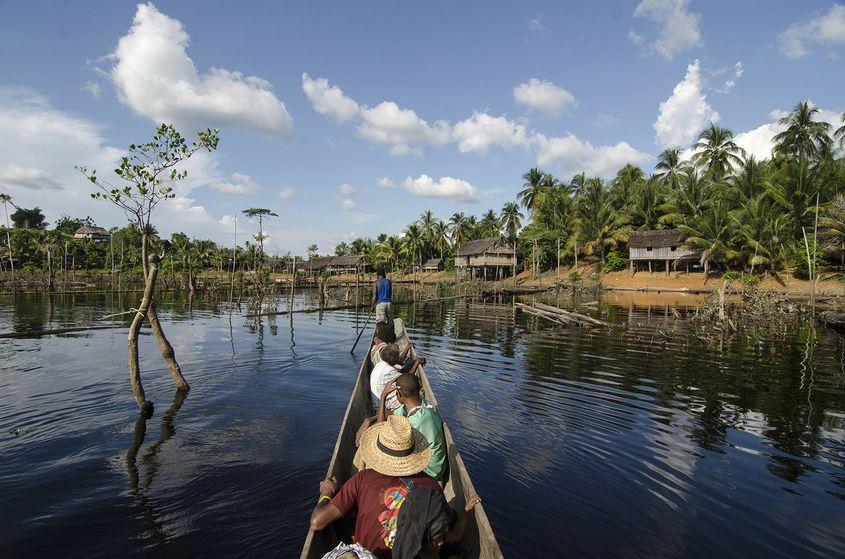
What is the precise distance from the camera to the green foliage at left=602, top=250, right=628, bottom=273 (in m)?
48.8

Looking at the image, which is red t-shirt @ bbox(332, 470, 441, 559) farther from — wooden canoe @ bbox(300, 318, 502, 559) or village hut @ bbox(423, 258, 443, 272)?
village hut @ bbox(423, 258, 443, 272)

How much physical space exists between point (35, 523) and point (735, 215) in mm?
46950

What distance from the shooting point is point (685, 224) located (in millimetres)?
42719

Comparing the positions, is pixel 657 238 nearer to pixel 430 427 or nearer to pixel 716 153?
pixel 716 153

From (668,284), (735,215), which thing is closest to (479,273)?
(668,284)

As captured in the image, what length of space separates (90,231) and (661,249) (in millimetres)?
88601

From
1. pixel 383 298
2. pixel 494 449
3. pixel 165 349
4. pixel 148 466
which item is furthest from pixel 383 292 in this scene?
pixel 148 466

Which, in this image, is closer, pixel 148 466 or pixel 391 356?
pixel 148 466

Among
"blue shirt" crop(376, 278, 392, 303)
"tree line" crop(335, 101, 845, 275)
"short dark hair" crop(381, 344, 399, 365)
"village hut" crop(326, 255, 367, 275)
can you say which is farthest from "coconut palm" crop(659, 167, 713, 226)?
"short dark hair" crop(381, 344, 399, 365)

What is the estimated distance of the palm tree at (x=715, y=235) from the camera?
38.2 meters

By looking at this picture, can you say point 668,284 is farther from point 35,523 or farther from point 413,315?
point 35,523

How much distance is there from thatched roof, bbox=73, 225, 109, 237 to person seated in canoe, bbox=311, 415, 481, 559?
91934 millimetres

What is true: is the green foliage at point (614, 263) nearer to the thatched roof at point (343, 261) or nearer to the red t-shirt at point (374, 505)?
the thatched roof at point (343, 261)

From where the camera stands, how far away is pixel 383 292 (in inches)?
548
